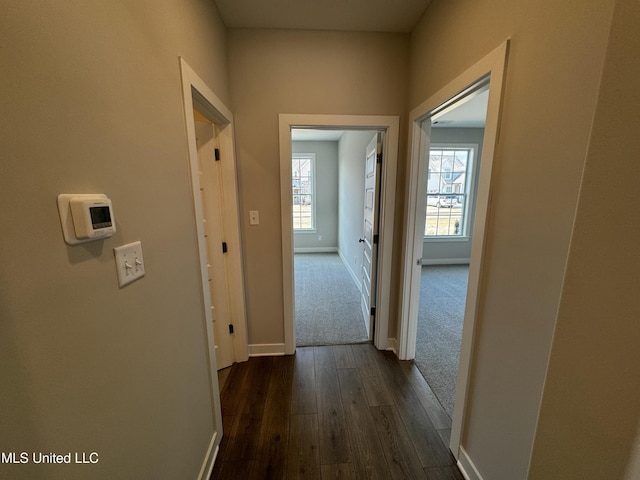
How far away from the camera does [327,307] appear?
10.3 ft

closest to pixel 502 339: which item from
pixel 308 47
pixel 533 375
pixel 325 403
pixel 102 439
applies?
pixel 533 375

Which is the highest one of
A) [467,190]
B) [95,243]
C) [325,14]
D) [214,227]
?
[325,14]

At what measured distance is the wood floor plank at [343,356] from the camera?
2.10 metres

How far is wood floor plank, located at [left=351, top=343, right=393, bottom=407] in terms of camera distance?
175 centimetres

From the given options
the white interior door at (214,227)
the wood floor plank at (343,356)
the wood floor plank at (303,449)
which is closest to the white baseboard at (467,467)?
the wood floor plank at (303,449)

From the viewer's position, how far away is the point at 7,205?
432mm

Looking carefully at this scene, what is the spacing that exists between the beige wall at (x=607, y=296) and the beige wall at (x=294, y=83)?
5.43 feet

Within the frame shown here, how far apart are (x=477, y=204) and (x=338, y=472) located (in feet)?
5.23

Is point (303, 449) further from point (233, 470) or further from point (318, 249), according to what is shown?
point (318, 249)

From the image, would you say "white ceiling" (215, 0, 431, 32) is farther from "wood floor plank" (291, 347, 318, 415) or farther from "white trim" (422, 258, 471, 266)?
"white trim" (422, 258, 471, 266)

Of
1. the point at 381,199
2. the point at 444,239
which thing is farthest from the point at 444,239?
the point at 381,199

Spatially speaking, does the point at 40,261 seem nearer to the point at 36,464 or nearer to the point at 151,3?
the point at 36,464

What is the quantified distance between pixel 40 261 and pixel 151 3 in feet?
3.24

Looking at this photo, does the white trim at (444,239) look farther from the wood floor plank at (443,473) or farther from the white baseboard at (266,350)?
the wood floor plank at (443,473)
